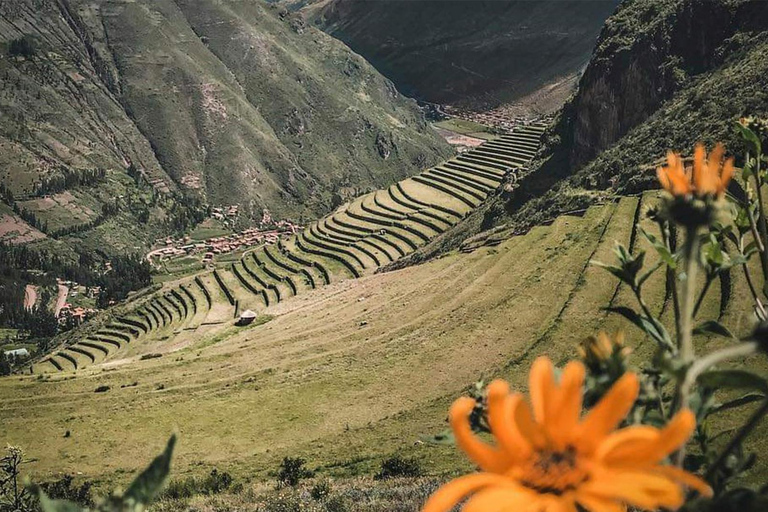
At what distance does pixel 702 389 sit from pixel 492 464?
1.15 m

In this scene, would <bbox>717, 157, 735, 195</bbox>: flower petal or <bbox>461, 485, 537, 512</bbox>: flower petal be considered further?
<bbox>717, 157, 735, 195</bbox>: flower petal

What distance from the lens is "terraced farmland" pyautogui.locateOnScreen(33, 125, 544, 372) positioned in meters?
67.4

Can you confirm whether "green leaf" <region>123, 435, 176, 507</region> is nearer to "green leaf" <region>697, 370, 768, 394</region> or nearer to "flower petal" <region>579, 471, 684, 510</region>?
"flower petal" <region>579, 471, 684, 510</region>

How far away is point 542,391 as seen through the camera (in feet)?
3.90

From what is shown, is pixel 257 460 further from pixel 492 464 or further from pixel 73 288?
pixel 73 288

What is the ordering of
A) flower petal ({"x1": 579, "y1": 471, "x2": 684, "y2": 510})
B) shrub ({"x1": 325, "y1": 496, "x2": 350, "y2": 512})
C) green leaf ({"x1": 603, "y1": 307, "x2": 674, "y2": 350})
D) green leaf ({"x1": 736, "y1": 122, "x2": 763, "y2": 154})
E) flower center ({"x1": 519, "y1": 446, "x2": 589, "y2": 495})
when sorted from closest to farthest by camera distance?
flower petal ({"x1": 579, "y1": 471, "x2": 684, "y2": 510}) → flower center ({"x1": 519, "y1": 446, "x2": 589, "y2": 495}) → green leaf ({"x1": 603, "y1": 307, "x2": 674, "y2": 350}) → green leaf ({"x1": 736, "y1": 122, "x2": 763, "y2": 154}) → shrub ({"x1": 325, "y1": 496, "x2": 350, "y2": 512})

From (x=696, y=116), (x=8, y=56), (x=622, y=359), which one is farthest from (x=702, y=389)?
(x=8, y=56)

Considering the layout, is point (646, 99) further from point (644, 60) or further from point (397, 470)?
point (397, 470)

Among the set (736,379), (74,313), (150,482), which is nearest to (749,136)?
(736,379)

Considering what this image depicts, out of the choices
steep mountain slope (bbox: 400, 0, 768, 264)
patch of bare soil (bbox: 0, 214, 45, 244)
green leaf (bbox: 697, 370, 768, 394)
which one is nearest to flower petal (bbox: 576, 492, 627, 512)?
green leaf (bbox: 697, 370, 768, 394)

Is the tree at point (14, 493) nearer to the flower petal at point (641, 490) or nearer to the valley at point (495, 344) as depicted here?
the valley at point (495, 344)

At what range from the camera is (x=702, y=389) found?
1.93 metres

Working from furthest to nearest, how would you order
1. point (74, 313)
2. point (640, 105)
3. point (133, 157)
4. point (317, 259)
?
point (133, 157) < point (74, 313) < point (317, 259) < point (640, 105)

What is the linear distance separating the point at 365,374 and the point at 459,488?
89.4ft
